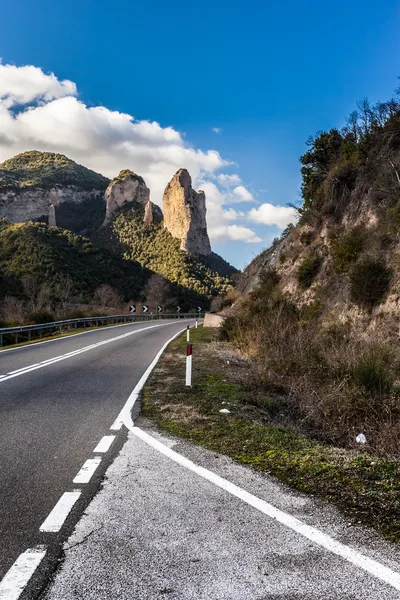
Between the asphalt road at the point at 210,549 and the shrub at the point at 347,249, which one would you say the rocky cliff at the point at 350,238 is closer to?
the shrub at the point at 347,249

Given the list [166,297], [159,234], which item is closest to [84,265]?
[166,297]

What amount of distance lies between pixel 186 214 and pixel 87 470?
11121 cm

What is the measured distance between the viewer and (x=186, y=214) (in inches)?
4429

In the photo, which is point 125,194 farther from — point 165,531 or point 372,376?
point 165,531

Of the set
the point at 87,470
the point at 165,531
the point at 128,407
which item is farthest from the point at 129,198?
the point at 165,531

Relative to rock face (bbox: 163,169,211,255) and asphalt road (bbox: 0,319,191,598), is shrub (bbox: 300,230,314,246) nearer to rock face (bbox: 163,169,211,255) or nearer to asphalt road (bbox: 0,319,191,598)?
asphalt road (bbox: 0,319,191,598)

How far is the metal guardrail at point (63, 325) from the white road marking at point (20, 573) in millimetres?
18172

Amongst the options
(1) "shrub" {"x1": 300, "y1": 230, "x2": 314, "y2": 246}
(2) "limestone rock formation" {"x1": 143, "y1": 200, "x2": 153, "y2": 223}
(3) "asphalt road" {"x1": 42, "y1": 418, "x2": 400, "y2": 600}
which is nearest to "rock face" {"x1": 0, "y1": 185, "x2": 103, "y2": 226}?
(2) "limestone rock formation" {"x1": 143, "y1": 200, "x2": 153, "y2": 223}

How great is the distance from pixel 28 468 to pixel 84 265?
67863mm

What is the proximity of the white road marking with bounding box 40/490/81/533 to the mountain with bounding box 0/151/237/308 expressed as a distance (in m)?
56.9

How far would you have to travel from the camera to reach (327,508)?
3371 mm

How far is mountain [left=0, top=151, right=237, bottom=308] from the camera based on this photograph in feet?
215

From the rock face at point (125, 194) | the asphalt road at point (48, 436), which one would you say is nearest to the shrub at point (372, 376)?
the asphalt road at point (48, 436)

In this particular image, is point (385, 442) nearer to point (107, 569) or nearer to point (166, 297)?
point (107, 569)
